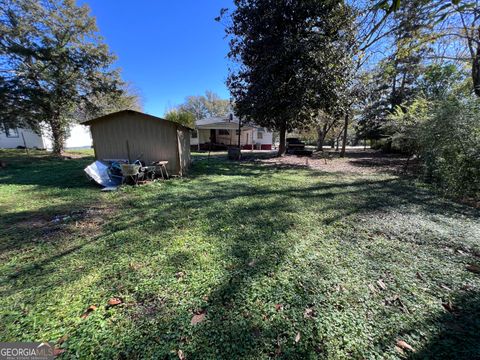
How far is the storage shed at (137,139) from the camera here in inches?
339

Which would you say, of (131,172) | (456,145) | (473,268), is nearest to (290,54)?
(456,145)

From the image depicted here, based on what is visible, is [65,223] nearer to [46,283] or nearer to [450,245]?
[46,283]

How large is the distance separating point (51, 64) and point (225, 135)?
15757 mm

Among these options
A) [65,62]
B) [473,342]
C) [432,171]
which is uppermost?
[65,62]

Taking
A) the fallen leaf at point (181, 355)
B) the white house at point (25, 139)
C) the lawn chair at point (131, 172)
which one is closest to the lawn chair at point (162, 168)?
the lawn chair at point (131, 172)

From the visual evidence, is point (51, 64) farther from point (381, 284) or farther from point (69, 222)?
point (381, 284)

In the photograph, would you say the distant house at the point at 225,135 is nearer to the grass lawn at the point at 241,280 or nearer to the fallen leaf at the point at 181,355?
the grass lawn at the point at 241,280

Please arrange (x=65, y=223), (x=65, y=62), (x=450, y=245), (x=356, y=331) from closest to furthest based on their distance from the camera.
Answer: (x=356, y=331), (x=450, y=245), (x=65, y=223), (x=65, y=62)

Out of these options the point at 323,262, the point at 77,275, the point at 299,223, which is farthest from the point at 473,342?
the point at 77,275

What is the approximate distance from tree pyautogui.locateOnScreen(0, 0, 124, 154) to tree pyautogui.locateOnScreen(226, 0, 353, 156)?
37.7ft

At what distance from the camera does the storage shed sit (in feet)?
28.2

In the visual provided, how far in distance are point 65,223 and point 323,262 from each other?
4.94 meters

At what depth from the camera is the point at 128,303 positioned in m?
2.29

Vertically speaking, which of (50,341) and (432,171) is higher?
(432,171)
